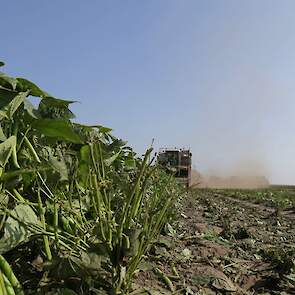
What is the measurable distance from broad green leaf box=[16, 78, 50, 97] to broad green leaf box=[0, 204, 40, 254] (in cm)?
55

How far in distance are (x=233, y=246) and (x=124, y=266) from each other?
213 cm

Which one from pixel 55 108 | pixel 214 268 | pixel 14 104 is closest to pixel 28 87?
pixel 55 108

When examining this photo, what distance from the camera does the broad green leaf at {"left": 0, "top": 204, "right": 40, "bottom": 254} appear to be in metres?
1.51

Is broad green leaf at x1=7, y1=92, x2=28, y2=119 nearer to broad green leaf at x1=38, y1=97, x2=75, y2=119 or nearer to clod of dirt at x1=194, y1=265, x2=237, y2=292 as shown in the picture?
broad green leaf at x1=38, y1=97, x2=75, y2=119

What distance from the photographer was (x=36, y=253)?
184 cm

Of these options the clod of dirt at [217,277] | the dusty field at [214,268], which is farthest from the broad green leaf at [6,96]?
the clod of dirt at [217,277]

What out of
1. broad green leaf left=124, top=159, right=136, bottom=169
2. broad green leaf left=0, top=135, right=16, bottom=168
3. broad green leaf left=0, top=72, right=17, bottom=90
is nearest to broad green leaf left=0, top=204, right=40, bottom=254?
broad green leaf left=0, top=135, right=16, bottom=168

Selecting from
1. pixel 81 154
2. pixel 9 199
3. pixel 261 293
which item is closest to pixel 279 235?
pixel 261 293

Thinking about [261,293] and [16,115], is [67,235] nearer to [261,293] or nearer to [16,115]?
[16,115]

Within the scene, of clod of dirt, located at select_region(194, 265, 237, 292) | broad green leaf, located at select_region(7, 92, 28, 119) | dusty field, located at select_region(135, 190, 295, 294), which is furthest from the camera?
clod of dirt, located at select_region(194, 265, 237, 292)

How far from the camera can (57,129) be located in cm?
180

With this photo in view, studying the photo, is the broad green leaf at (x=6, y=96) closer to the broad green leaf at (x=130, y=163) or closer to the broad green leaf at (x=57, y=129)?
the broad green leaf at (x=57, y=129)

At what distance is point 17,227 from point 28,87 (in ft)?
2.20

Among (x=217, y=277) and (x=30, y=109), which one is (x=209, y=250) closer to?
(x=217, y=277)
